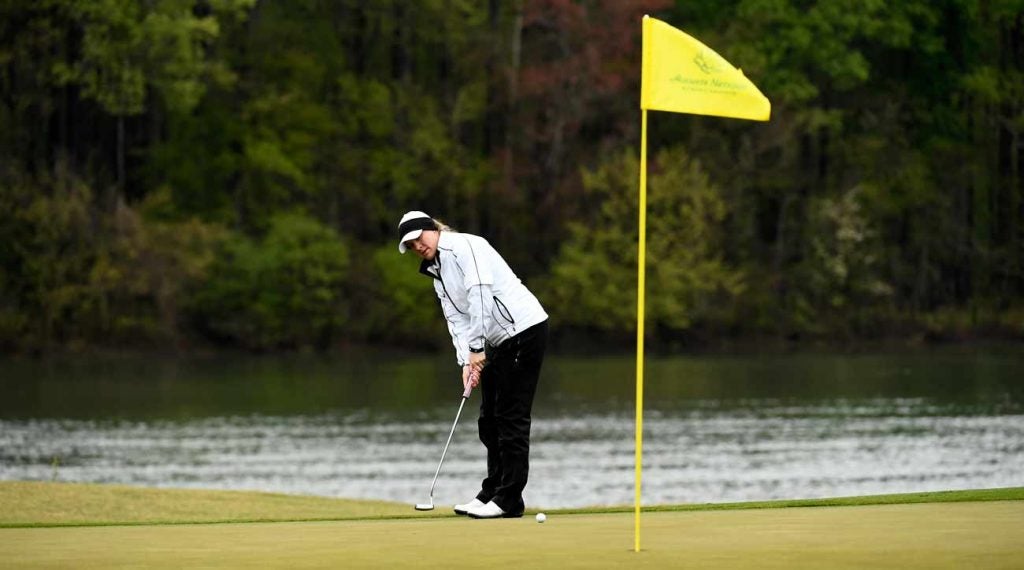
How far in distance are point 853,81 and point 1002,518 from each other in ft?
206

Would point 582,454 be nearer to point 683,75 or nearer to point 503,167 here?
point 683,75

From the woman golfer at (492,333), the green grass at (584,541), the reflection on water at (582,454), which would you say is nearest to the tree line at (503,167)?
the reflection on water at (582,454)

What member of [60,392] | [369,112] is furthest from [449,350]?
[60,392]

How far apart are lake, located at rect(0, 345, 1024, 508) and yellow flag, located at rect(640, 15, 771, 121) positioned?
15.5m

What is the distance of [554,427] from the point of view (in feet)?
130

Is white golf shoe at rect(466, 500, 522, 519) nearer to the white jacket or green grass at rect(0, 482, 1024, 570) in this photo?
green grass at rect(0, 482, 1024, 570)

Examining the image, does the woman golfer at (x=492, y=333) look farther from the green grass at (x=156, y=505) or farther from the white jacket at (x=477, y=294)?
the green grass at (x=156, y=505)

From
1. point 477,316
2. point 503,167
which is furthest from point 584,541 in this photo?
point 503,167

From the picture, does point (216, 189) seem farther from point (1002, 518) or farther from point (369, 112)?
point (1002, 518)

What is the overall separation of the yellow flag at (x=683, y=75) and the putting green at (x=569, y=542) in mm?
2361

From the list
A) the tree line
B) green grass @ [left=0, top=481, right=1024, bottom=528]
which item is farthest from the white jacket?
the tree line

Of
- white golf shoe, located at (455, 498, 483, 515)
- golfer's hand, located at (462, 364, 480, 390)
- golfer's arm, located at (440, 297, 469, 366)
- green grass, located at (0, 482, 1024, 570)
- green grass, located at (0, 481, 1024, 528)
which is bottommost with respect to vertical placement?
green grass, located at (0, 481, 1024, 528)

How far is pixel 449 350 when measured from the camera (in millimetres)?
67562

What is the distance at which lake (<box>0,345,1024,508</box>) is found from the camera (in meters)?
29.7
